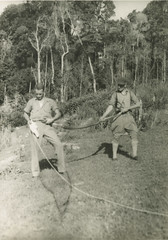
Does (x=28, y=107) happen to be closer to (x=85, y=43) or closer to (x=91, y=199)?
(x=91, y=199)

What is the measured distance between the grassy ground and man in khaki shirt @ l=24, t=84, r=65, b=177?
41cm

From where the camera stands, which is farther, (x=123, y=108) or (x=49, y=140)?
(x=123, y=108)

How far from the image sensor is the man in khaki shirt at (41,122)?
6.54m

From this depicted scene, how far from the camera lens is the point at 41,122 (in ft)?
21.7

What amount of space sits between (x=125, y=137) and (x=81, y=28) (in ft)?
75.3

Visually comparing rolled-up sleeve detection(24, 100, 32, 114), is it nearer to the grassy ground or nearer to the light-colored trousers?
the light-colored trousers

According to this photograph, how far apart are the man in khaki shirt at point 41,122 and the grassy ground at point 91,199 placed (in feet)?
1.34

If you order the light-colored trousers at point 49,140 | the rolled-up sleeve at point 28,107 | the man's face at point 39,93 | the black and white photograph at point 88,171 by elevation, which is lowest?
the black and white photograph at point 88,171

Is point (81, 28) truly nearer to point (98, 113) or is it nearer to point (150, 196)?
point (98, 113)

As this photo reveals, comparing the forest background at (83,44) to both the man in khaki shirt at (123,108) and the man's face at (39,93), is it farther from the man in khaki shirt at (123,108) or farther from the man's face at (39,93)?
the man's face at (39,93)

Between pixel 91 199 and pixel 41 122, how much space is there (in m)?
1.95

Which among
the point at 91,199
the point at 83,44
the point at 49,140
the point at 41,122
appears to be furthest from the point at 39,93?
the point at 83,44

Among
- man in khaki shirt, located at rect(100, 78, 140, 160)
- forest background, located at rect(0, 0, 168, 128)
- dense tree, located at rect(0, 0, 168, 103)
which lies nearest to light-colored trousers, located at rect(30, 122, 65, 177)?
man in khaki shirt, located at rect(100, 78, 140, 160)

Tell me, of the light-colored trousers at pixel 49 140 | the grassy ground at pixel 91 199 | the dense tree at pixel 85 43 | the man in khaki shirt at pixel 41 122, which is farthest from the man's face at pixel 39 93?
the dense tree at pixel 85 43
